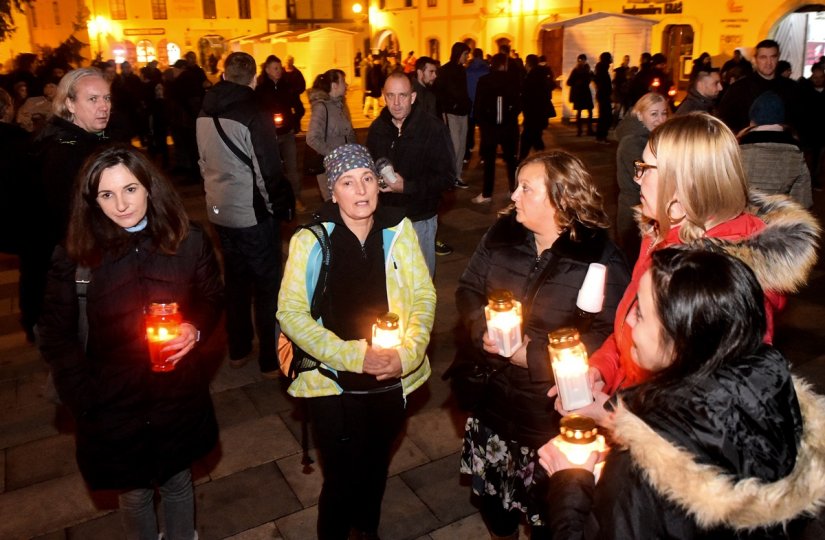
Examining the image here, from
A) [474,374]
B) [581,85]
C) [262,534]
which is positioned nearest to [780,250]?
[474,374]

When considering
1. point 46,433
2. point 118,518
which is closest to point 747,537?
point 118,518

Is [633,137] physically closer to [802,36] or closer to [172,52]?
[802,36]

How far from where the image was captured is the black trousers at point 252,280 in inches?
202

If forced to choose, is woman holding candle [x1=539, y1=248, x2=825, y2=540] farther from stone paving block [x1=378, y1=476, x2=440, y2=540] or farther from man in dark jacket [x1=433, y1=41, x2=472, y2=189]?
man in dark jacket [x1=433, y1=41, x2=472, y2=189]

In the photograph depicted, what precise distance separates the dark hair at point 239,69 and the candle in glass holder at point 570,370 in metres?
3.80

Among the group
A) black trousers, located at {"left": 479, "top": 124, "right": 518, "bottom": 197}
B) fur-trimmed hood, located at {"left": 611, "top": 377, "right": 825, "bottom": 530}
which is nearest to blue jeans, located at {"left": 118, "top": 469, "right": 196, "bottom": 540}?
fur-trimmed hood, located at {"left": 611, "top": 377, "right": 825, "bottom": 530}

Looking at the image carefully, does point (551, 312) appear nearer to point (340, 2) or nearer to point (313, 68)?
Result: point (313, 68)

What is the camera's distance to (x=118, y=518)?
12.4ft

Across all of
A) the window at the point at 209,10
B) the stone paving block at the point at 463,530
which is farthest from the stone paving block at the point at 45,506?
the window at the point at 209,10

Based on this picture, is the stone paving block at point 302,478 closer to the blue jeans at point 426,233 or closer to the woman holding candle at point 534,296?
the woman holding candle at point 534,296

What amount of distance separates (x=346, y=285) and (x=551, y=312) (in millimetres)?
926

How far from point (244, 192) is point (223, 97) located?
0.70 meters

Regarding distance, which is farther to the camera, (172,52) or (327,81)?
(172,52)

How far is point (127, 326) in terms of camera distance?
2.81 metres
